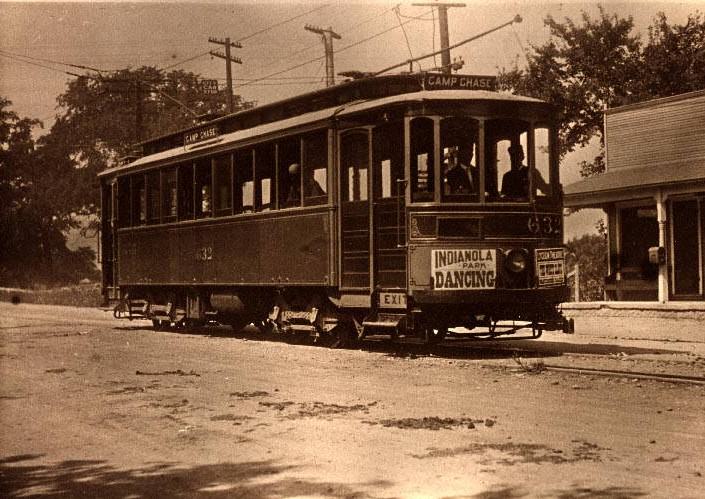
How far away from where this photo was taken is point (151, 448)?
21.7 feet

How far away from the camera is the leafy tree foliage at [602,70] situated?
3341 centimetres

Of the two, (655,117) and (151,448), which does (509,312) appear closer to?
(151,448)

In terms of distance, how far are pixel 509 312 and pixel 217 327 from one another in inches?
373

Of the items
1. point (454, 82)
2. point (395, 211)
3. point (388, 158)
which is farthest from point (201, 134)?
point (395, 211)

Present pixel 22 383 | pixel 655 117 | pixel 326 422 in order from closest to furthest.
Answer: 1. pixel 326 422
2. pixel 22 383
3. pixel 655 117

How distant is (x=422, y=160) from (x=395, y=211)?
0.77m

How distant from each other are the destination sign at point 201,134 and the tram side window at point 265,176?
2035 millimetres

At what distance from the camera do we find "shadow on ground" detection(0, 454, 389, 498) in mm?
5289

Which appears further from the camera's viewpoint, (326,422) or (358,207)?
(358,207)

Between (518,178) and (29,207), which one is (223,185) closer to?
(518,178)

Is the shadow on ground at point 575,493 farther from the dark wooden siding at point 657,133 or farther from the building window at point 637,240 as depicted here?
the building window at point 637,240

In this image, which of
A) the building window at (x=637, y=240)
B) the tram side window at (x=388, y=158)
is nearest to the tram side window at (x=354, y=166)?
the tram side window at (x=388, y=158)

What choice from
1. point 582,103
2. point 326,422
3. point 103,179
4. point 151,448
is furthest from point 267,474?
point 582,103

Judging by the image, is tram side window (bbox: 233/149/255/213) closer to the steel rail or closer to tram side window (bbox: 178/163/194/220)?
tram side window (bbox: 178/163/194/220)
